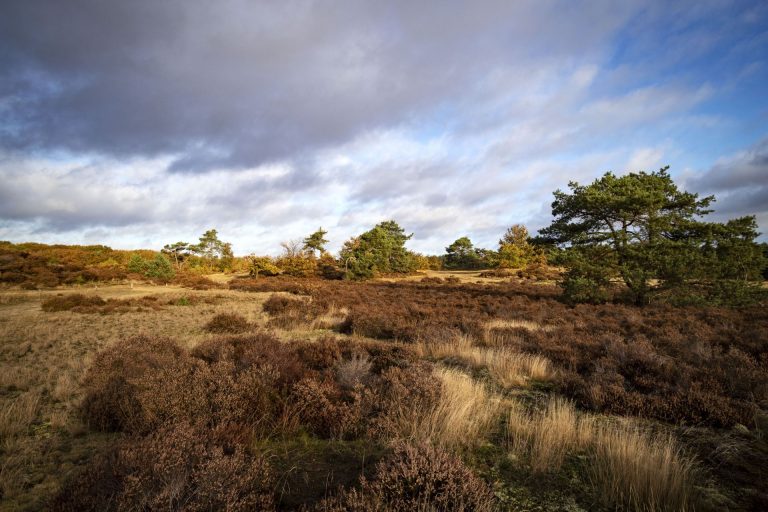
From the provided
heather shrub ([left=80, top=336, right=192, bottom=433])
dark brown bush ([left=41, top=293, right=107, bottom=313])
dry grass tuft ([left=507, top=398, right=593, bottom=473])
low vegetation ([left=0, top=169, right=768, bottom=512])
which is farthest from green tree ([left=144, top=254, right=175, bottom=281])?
dry grass tuft ([left=507, top=398, right=593, bottom=473])

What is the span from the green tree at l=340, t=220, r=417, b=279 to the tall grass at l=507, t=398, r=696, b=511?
36301 millimetres

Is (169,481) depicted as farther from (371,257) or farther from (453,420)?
(371,257)

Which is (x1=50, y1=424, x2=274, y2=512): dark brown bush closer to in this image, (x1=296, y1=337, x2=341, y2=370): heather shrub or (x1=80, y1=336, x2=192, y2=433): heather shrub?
(x1=80, y1=336, x2=192, y2=433): heather shrub

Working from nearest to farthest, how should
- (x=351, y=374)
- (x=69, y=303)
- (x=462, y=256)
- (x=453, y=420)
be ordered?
(x=453, y=420), (x=351, y=374), (x=69, y=303), (x=462, y=256)

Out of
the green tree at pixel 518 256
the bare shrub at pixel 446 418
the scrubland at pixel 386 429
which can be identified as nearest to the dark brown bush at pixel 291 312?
the scrubland at pixel 386 429

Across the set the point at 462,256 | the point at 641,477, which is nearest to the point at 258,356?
the point at 641,477

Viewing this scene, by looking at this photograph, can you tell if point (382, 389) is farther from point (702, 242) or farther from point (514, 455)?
point (702, 242)

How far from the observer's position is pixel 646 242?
17.3m

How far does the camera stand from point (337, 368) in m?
6.21

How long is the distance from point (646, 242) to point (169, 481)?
70.2 feet

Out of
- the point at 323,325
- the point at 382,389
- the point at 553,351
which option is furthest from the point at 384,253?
the point at 382,389

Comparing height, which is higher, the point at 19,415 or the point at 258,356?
the point at 258,356

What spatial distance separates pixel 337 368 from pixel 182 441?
3.32 metres

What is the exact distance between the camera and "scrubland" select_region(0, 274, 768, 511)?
8.99 feet
